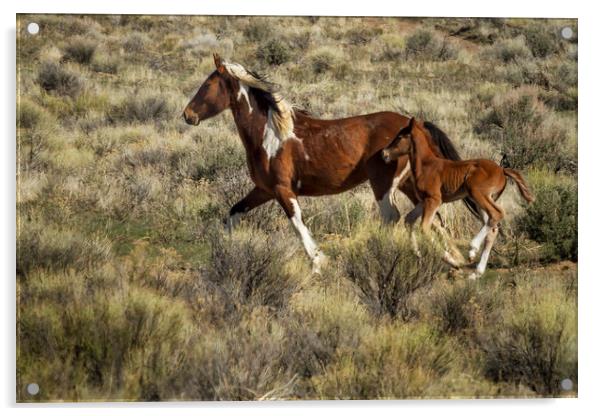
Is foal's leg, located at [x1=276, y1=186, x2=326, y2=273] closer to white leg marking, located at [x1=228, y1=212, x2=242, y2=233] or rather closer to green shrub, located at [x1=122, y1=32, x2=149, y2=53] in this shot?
white leg marking, located at [x1=228, y1=212, x2=242, y2=233]

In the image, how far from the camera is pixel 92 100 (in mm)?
8070

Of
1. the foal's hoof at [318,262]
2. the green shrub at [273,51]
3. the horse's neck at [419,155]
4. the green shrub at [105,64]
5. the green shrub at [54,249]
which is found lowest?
the foal's hoof at [318,262]

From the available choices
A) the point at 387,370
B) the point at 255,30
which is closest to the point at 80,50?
the point at 255,30

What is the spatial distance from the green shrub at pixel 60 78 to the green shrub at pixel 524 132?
331 centimetres

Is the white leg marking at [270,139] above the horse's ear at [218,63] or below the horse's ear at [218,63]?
below

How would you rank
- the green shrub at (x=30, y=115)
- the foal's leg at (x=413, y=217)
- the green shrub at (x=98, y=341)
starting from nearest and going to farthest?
the green shrub at (x=98, y=341) < the green shrub at (x=30, y=115) < the foal's leg at (x=413, y=217)

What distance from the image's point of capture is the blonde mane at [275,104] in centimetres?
812

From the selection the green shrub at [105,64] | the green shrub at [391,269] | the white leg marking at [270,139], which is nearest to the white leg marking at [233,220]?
the white leg marking at [270,139]

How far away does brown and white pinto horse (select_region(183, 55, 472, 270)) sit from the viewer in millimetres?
8047

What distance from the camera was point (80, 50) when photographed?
7934mm

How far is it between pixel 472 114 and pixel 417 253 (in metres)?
1.28

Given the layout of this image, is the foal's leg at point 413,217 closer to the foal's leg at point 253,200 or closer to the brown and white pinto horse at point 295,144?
the brown and white pinto horse at point 295,144

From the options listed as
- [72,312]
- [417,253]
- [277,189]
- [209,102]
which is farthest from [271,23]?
[72,312]

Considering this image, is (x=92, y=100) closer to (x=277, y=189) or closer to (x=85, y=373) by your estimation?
(x=277, y=189)
